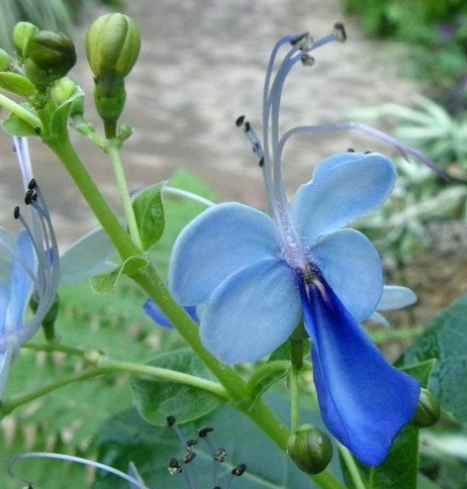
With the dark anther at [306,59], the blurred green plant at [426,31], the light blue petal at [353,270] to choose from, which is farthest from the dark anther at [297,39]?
the blurred green plant at [426,31]

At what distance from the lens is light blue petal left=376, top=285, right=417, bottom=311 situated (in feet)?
1.70

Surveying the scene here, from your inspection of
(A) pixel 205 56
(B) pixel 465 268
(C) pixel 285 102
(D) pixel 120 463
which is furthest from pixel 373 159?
(A) pixel 205 56

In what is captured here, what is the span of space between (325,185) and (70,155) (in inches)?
4.7

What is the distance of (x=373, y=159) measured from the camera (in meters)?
0.42

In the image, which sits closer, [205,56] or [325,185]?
[325,185]

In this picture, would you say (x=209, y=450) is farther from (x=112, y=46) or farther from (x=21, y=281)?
(x=112, y=46)

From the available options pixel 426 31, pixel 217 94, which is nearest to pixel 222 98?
pixel 217 94

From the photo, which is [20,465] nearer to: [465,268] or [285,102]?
[465,268]

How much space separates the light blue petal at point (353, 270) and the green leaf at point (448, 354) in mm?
231

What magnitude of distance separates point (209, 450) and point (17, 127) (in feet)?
0.97

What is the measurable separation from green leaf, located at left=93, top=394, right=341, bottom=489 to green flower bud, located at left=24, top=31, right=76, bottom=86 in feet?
1.04

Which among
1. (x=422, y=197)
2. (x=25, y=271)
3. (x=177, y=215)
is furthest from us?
(x=422, y=197)

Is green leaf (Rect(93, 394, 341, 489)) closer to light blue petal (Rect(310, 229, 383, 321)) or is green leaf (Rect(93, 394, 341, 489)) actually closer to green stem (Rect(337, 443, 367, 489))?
green stem (Rect(337, 443, 367, 489))

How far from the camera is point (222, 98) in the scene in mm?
4293
